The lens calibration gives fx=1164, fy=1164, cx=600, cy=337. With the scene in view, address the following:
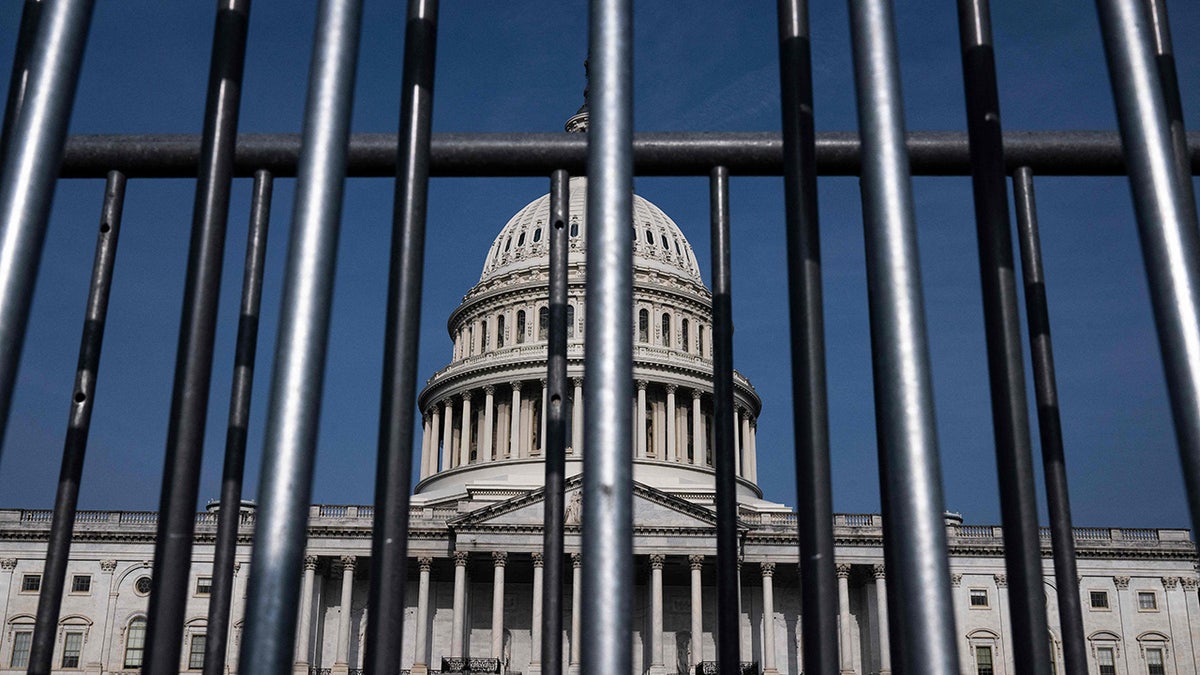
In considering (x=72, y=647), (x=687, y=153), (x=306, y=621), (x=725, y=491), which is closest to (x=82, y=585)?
(x=72, y=647)

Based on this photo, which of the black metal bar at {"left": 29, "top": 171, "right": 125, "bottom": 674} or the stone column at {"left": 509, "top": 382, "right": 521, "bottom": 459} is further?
the stone column at {"left": 509, "top": 382, "right": 521, "bottom": 459}

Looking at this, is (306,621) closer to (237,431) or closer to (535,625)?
(535,625)

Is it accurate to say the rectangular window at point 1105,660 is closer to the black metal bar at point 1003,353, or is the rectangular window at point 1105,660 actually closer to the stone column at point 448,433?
the stone column at point 448,433

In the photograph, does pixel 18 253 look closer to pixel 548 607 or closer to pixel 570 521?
pixel 548 607

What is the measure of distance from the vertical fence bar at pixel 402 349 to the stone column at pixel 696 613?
225 feet

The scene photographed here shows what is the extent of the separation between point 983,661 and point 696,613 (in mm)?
19056

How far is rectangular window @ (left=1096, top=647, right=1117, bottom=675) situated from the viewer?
74500 millimetres

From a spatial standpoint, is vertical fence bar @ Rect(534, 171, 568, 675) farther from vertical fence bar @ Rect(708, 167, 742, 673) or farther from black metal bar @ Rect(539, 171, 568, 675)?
vertical fence bar @ Rect(708, 167, 742, 673)

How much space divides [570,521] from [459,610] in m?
9.07

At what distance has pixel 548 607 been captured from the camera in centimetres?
689

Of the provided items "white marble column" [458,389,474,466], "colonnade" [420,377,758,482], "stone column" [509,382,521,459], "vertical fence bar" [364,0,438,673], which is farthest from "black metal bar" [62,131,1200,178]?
"white marble column" [458,389,474,466]

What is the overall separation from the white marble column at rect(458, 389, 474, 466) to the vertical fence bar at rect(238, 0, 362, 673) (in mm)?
89236

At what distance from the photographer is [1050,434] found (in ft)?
22.1

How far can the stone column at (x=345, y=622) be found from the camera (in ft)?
235
